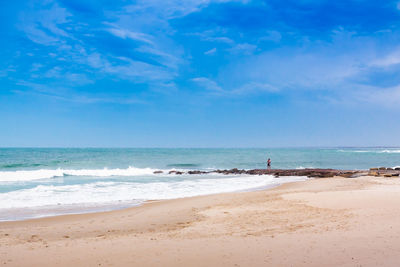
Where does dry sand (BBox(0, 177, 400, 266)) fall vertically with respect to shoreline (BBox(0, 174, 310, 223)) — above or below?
above

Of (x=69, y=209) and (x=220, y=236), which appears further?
(x=69, y=209)

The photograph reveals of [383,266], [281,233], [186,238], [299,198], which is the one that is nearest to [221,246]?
[186,238]

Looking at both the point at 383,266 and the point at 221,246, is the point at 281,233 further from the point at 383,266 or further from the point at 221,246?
the point at 383,266

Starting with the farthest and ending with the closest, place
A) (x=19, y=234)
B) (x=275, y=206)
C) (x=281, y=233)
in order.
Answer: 1. (x=275, y=206)
2. (x=19, y=234)
3. (x=281, y=233)

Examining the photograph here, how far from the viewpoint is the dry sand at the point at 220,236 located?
5891 millimetres

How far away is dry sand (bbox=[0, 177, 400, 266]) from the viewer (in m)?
5.89

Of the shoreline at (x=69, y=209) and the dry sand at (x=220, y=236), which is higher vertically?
the dry sand at (x=220, y=236)

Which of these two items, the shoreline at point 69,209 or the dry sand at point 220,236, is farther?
the shoreline at point 69,209

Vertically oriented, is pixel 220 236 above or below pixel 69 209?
above

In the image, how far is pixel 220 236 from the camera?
296 inches

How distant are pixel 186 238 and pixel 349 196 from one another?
857 cm

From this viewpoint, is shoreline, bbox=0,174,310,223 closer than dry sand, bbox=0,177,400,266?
No

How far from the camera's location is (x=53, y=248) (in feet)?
22.7

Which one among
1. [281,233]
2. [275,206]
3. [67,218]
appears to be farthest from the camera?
[275,206]
